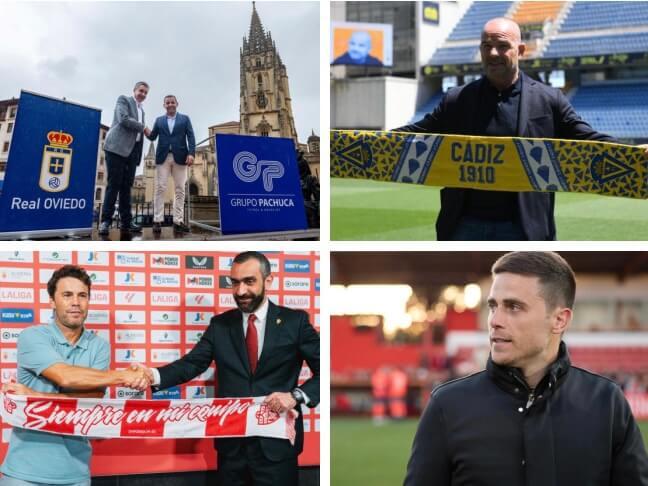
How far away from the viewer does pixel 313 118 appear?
15.8ft

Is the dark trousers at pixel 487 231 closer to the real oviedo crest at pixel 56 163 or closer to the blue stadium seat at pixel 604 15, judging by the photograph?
the real oviedo crest at pixel 56 163

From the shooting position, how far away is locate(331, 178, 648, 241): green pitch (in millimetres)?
8883

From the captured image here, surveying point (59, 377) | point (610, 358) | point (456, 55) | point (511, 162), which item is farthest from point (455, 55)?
point (59, 377)

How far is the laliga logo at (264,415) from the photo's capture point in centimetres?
411

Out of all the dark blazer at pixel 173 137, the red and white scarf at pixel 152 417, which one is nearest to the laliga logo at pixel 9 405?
the red and white scarf at pixel 152 417

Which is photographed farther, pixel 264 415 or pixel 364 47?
pixel 364 47

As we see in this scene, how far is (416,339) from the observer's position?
34.3 ft

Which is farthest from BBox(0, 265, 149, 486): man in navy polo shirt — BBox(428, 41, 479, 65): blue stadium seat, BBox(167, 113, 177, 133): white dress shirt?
BBox(428, 41, 479, 65): blue stadium seat

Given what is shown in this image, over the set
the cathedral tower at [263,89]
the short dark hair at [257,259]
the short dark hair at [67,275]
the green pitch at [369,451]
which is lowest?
the green pitch at [369,451]

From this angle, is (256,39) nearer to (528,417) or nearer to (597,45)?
(528,417)

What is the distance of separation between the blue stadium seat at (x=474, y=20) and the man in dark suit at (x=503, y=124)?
69.1 feet

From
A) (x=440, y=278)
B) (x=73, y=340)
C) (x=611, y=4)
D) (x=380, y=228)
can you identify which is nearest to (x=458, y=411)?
(x=73, y=340)

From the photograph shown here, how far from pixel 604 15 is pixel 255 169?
2210 cm

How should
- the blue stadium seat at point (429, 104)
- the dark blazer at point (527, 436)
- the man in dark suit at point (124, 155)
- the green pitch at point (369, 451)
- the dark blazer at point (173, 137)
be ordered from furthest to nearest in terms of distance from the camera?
the blue stadium seat at point (429, 104), the green pitch at point (369, 451), the dark blazer at point (173, 137), the man in dark suit at point (124, 155), the dark blazer at point (527, 436)
